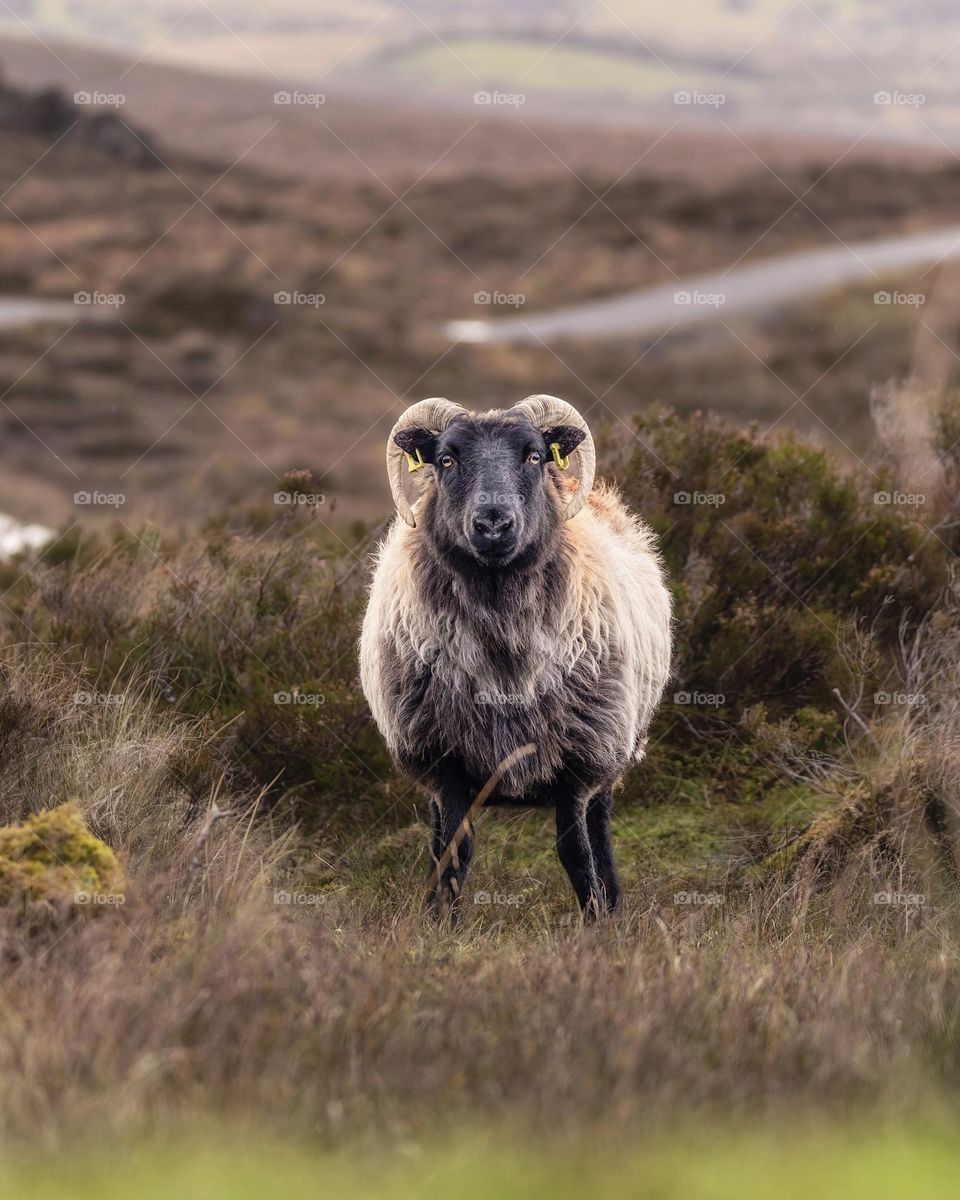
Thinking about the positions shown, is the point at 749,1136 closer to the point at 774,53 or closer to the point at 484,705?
the point at 484,705

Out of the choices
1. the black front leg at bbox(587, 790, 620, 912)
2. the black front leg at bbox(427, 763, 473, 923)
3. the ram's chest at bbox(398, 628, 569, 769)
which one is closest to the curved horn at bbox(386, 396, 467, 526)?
the ram's chest at bbox(398, 628, 569, 769)

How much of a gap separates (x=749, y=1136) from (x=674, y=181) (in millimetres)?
69108

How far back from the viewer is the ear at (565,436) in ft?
24.2
